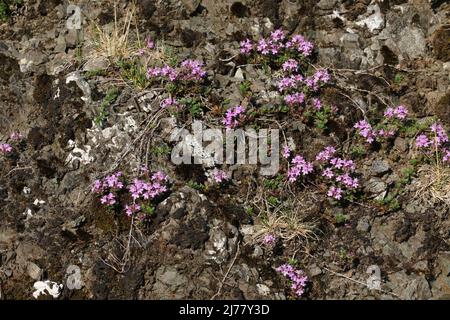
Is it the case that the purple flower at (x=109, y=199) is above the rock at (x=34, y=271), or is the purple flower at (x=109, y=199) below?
above

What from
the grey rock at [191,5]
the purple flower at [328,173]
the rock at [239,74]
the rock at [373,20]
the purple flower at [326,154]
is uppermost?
the grey rock at [191,5]

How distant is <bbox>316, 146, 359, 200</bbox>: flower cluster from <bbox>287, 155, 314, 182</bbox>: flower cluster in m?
0.25

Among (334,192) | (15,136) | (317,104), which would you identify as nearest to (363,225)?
(334,192)

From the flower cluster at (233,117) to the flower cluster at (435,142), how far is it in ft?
9.52

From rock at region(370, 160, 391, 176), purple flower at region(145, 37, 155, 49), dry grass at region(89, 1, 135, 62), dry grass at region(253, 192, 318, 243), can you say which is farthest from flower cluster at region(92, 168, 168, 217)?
rock at region(370, 160, 391, 176)

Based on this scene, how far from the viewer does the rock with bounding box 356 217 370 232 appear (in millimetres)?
7750

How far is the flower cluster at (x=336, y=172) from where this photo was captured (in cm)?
786

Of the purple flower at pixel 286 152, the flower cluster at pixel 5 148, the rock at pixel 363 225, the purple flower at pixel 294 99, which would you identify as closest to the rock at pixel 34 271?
the flower cluster at pixel 5 148

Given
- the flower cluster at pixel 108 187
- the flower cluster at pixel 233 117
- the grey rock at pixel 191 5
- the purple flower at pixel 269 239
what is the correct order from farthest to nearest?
1. the grey rock at pixel 191 5
2. the flower cluster at pixel 233 117
3. the flower cluster at pixel 108 187
4. the purple flower at pixel 269 239

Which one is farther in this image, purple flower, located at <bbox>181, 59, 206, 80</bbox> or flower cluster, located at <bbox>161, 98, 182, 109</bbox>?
purple flower, located at <bbox>181, 59, 206, 80</bbox>

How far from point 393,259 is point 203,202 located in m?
2.99

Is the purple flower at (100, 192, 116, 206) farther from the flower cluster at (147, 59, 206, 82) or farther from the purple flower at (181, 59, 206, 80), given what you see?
the purple flower at (181, 59, 206, 80)

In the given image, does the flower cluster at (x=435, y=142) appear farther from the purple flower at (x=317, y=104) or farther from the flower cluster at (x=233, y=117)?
the flower cluster at (x=233, y=117)

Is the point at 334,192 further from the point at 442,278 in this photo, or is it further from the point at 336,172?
the point at 442,278
